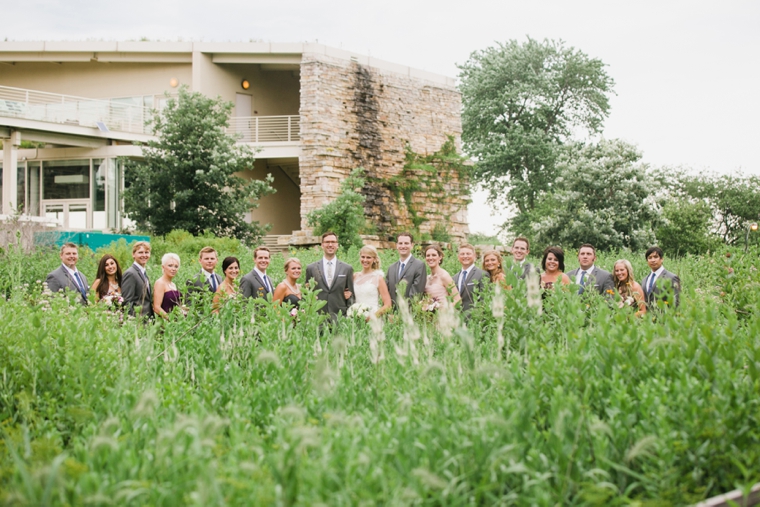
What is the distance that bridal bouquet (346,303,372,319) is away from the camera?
7711mm

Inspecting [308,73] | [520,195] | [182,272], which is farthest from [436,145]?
[182,272]

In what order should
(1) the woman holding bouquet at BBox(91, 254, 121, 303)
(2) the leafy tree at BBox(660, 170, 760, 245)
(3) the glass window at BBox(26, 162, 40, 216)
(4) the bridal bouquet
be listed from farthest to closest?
(2) the leafy tree at BBox(660, 170, 760, 245)
(3) the glass window at BBox(26, 162, 40, 216)
(1) the woman holding bouquet at BBox(91, 254, 121, 303)
(4) the bridal bouquet

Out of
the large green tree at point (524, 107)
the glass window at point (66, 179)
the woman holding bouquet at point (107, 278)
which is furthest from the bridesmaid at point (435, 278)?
the large green tree at point (524, 107)

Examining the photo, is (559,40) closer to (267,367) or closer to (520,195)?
(520,195)

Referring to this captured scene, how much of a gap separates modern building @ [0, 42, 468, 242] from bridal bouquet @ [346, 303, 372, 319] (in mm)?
17490

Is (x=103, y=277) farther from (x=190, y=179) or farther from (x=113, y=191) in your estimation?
(x=113, y=191)

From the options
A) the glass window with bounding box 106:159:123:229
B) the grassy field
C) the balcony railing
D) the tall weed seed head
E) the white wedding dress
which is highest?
the balcony railing

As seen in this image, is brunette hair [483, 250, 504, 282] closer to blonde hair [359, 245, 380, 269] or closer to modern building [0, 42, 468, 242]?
blonde hair [359, 245, 380, 269]

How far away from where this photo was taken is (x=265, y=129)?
2956 cm

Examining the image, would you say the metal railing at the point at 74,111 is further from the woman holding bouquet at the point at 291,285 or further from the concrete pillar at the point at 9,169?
the woman holding bouquet at the point at 291,285

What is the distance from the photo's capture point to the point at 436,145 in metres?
29.0

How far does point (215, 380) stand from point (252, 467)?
2.56 meters

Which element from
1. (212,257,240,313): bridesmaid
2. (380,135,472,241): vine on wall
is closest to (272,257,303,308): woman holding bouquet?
(212,257,240,313): bridesmaid

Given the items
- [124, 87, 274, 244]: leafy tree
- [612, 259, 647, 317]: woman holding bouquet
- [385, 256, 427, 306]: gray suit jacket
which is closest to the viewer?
[612, 259, 647, 317]: woman holding bouquet
